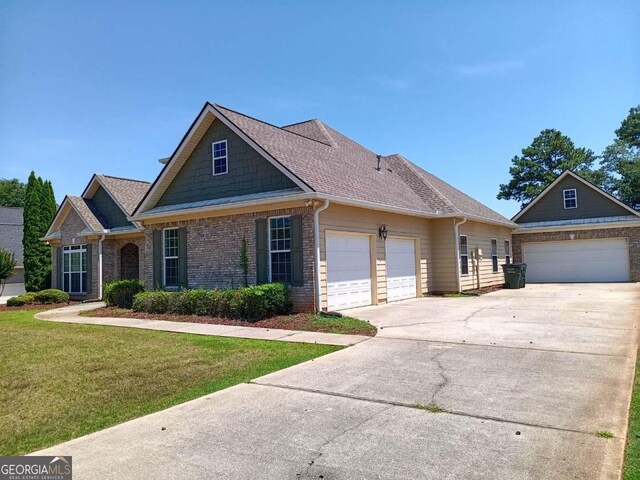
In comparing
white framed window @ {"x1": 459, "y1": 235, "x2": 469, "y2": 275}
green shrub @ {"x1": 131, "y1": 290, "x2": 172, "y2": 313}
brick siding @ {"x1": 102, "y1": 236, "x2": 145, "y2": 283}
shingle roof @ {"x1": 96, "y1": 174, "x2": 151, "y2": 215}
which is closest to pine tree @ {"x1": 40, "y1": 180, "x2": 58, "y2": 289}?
shingle roof @ {"x1": 96, "y1": 174, "x2": 151, "y2": 215}

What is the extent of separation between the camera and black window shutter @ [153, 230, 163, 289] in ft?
52.9

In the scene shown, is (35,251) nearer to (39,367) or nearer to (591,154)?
(39,367)

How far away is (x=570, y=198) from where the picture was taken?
25703mm

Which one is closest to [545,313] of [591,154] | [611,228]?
[611,228]

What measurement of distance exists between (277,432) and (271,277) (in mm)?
9014

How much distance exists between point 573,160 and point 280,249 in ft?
144

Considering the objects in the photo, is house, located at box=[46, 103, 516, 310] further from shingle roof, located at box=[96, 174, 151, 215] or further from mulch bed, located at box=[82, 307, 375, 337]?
shingle roof, located at box=[96, 174, 151, 215]

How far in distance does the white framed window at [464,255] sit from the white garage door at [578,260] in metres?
9.02

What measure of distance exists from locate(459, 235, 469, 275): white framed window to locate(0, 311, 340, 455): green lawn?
1206 centimetres

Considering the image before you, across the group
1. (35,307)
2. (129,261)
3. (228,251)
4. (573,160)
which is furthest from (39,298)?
(573,160)

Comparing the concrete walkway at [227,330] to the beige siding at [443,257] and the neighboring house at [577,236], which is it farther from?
the neighboring house at [577,236]

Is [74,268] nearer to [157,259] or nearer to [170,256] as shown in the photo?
[157,259]

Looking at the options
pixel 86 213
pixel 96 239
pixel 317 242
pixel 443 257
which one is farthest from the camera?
pixel 86 213

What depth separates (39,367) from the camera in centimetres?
736
